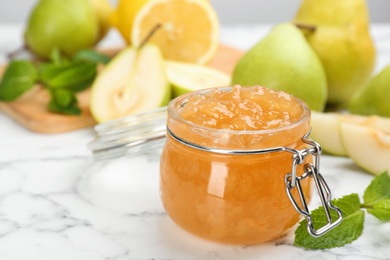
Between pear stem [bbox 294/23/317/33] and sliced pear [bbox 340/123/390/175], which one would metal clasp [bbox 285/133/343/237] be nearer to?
sliced pear [bbox 340/123/390/175]

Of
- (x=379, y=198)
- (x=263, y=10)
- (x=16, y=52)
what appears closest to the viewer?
(x=379, y=198)

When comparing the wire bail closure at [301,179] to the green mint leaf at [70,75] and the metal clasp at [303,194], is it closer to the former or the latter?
the metal clasp at [303,194]

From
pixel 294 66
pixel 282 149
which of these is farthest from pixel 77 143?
pixel 282 149

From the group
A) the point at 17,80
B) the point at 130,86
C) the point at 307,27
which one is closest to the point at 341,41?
the point at 307,27

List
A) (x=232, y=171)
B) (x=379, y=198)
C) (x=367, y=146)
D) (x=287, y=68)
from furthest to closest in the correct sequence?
(x=287, y=68)
(x=367, y=146)
(x=379, y=198)
(x=232, y=171)

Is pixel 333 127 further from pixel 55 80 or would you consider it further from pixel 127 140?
pixel 55 80

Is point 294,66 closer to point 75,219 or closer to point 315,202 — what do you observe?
point 315,202

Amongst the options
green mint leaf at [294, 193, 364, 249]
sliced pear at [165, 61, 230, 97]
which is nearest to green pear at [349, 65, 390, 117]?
sliced pear at [165, 61, 230, 97]
